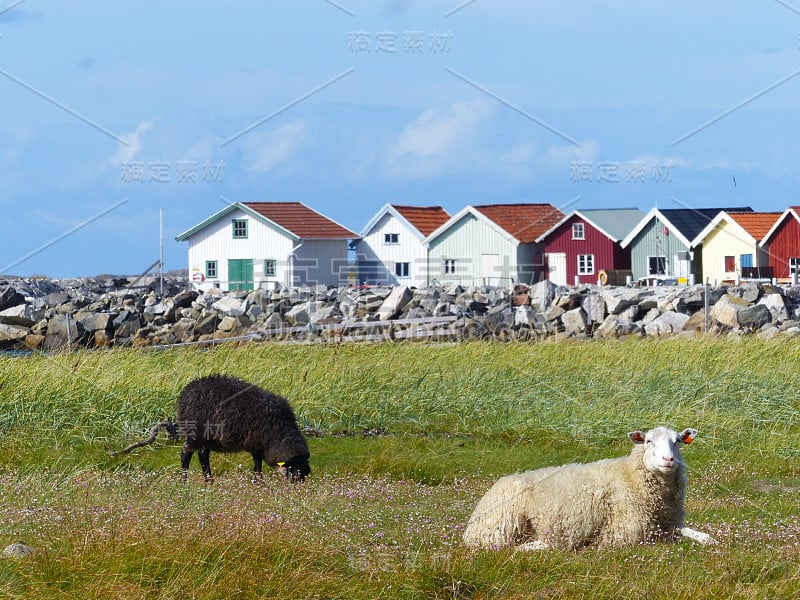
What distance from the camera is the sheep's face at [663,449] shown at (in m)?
7.21

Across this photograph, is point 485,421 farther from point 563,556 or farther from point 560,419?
point 563,556

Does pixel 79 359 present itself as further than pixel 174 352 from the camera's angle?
No

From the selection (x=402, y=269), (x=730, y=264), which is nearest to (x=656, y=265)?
(x=730, y=264)

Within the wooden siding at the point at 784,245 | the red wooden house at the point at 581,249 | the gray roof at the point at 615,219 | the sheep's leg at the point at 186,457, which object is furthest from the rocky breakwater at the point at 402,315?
the gray roof at the point at 615,219

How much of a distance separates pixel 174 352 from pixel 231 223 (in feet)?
114

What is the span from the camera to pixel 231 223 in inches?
2223

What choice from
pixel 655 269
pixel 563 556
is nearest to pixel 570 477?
pixel 563 556

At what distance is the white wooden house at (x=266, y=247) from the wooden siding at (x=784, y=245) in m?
22.4

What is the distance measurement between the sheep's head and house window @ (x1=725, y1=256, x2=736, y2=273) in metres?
46.7

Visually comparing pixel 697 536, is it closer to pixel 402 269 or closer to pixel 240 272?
pixel 240 272

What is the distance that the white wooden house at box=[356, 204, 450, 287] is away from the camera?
2320 inches

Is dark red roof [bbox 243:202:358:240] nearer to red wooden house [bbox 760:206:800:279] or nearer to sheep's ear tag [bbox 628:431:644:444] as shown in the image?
red wooden house [bbox 760:206:800:279]

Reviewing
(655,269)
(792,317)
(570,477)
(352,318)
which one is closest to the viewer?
(570,477)

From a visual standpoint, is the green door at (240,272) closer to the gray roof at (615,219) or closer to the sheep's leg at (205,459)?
the gray roof at (615,219)
